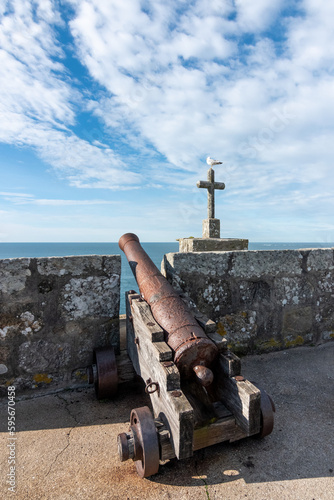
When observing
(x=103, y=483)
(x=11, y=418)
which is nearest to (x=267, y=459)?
(x=103, y=483)

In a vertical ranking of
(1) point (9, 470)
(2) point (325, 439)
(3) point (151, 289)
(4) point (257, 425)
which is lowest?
(1) point (9, 470)

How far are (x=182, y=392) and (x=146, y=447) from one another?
1.35 feet

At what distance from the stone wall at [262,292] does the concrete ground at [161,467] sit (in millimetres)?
969

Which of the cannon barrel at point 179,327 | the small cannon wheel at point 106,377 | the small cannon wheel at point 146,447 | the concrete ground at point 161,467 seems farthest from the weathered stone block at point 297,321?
the small cannon wheel at point 146,447

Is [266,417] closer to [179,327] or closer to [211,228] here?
[179,327]

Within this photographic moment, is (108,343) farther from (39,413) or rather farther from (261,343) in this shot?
(261,343)

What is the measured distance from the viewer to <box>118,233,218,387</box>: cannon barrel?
7.59 ft

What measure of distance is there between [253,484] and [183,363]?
885 mm

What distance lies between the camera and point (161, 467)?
2.19 m

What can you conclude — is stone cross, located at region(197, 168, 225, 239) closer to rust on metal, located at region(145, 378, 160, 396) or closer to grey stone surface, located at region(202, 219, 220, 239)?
grey stone surface, located at region(202, 219, 220, 239)

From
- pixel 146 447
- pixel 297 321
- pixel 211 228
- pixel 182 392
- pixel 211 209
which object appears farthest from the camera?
pixel 211 209

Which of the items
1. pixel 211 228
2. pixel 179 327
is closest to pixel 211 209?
pixel 211 228

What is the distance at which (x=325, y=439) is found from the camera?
245 centimetres

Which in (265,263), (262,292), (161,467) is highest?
(265,263)
